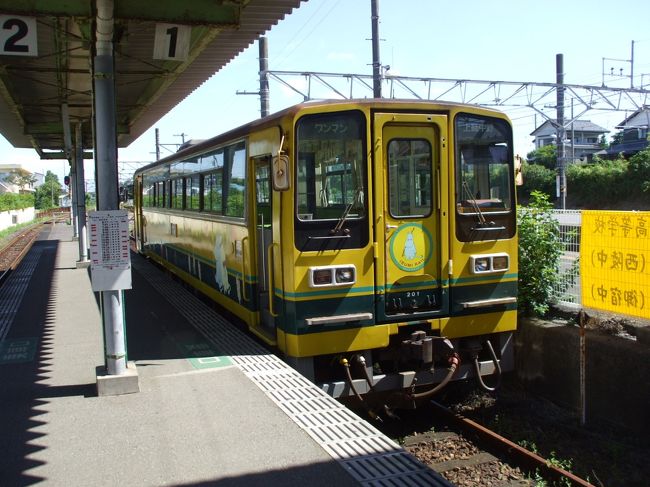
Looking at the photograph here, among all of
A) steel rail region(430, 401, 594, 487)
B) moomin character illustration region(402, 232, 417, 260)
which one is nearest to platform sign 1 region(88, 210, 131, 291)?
moomin character illustration region(402, 232, 417, 260)

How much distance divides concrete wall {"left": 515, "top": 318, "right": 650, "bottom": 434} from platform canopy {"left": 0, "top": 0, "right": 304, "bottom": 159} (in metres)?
4.81

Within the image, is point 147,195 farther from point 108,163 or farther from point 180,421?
point 180,421

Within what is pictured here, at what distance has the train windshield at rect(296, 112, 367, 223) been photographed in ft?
20.1

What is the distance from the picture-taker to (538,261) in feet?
26.9

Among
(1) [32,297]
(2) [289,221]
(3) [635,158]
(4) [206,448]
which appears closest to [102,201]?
(2) [289,221]

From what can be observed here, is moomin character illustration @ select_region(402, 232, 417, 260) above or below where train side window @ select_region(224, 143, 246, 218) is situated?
below

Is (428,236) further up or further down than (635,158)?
further down

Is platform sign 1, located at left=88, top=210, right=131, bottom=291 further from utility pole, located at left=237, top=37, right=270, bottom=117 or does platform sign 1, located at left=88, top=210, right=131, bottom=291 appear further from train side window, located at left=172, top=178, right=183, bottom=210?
utility pole, located at left=237, top=37, right=270, bottom=117

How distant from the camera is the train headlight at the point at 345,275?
6.17 meters

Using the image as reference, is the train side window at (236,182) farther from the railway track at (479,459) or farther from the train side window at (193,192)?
the railway track at (479,459)

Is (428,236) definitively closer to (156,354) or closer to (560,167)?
(156,354)

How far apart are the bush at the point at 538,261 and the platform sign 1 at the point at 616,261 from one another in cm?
57

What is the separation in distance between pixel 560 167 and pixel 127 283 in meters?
22.3

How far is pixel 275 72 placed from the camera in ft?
60.2
